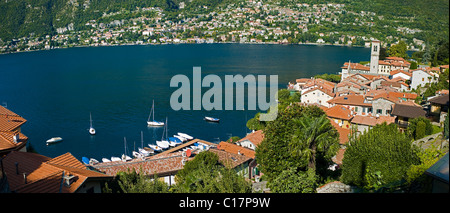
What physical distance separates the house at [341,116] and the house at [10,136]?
12416mm

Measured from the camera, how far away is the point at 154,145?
19.9 metres

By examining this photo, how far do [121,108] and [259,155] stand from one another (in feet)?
64.6

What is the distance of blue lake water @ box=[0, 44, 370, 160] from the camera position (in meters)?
21.5

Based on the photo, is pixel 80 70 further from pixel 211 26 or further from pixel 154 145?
pixel 211 26

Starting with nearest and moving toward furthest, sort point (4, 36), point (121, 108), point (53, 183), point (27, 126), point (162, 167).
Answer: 1. point (53, 183)
2. point (162, 167)
3. point (27, 126)
4. point (121, 108)
5. point (4, 36)

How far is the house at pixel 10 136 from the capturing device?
7688 millimetres

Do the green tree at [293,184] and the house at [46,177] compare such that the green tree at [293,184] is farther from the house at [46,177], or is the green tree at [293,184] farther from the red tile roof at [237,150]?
the red tile roof at [237,150]

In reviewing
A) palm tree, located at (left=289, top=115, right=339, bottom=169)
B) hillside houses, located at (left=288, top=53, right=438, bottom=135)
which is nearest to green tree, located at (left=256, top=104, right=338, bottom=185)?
palm tree, located at (left=289, top=115, right=339, bottom=169)

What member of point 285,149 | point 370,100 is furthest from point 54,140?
point 370,100

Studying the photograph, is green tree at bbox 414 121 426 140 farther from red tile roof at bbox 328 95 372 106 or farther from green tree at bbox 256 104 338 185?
red tile roof at bbox 328 95 372 106

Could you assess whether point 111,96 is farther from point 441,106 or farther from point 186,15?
point 186,15

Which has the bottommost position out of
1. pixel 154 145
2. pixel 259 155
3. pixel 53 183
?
pixel 154 145

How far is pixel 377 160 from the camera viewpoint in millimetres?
7707
